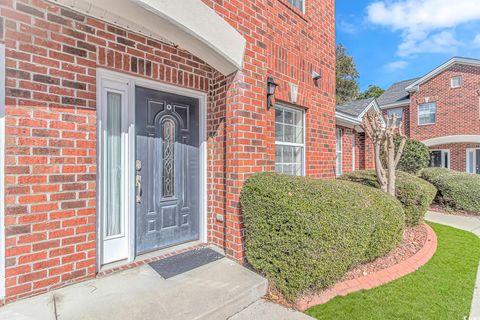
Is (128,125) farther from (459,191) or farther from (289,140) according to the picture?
(459,191)

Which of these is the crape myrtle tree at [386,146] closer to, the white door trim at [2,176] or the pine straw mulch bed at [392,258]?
the pine straw mulch bed at [392,258]

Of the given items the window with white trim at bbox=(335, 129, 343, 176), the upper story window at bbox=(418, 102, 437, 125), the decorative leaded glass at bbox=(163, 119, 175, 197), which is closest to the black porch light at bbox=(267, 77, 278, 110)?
the decorative leaded glass at bbox=(163, 119, 175, 197)

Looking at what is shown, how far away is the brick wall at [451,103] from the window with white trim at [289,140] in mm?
17340

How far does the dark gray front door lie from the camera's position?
350cm

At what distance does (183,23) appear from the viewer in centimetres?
286

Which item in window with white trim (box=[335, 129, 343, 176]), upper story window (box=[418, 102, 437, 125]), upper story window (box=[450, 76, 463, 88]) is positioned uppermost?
upper story window (box=[450, 76, 463, 88])

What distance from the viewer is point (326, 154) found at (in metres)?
6.01

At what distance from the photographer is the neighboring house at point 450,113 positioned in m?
16.4

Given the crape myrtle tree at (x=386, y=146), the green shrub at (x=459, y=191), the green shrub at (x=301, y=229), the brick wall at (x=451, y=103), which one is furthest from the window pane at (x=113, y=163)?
the brick wall at (x=451, y=103)

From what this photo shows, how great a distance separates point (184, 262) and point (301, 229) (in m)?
1.65

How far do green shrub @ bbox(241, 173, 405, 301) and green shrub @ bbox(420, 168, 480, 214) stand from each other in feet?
23.7

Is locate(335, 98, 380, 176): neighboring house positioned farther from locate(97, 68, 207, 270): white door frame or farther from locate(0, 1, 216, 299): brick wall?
locate(0, 1, 216, 299): brick wall

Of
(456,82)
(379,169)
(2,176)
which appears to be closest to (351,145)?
(379,169)

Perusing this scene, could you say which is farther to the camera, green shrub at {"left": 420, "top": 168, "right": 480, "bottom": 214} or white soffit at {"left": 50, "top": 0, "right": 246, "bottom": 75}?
green shrub at {"left": 420, "top": 168, "right": 480, "bottom": 214}
